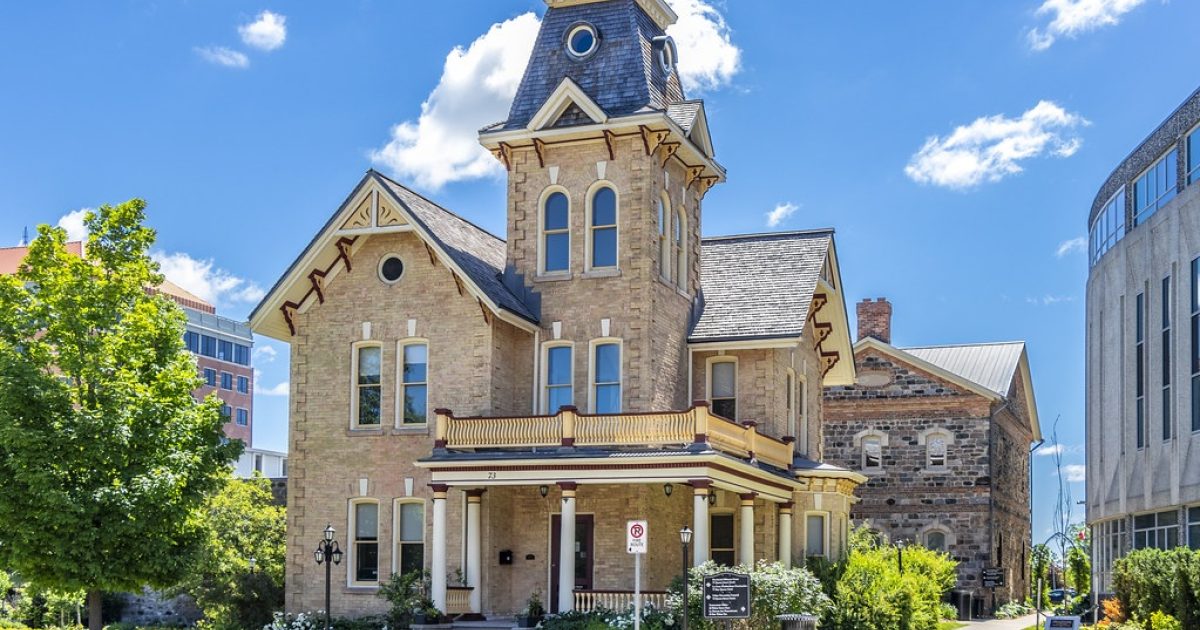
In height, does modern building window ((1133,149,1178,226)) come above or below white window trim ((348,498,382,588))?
above

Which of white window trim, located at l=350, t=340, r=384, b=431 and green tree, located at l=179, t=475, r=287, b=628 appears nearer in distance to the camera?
white window trim, located at l=350, t=340, r=384, b=431

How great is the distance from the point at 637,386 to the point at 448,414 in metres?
4.32

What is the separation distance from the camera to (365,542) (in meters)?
33.3

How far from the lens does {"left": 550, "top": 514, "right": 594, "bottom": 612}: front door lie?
32.0 m

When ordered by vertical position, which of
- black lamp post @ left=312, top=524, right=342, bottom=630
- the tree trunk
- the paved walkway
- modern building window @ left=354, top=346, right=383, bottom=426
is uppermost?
modern building window @ left=354, top=346, right=383, bottom=426

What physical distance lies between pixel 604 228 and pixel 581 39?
16.3 feet

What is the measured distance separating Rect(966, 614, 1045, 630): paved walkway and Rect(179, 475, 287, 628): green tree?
1968cm

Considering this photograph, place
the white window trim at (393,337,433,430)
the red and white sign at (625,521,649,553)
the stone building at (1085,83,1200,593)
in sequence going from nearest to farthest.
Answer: the red and white sign at (625,521,649,553)
the white window trim at (393,337,433,430)
the stone building at (1085,83,1200,593)

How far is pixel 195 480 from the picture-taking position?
31578mm

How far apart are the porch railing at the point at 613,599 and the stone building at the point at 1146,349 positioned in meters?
15.5

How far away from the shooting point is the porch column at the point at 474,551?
102 ft

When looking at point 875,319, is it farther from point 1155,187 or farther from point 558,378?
point 558,378

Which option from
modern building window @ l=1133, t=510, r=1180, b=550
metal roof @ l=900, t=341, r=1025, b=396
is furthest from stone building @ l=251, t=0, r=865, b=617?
metal roof @ l=900, t=341, r=1025, b=396

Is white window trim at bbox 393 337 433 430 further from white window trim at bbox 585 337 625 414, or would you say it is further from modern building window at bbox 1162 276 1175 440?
modern building window at bbox 1162 276 1175 440
